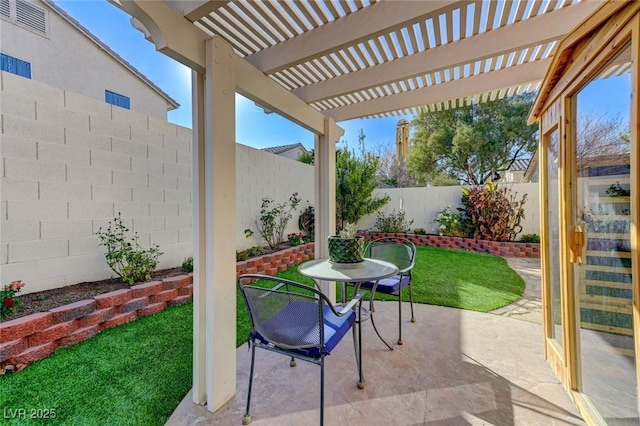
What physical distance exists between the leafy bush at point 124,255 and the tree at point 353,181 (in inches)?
184

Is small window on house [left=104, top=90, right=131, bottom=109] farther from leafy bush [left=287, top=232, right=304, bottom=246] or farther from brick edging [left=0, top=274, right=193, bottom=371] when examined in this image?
brick edging [left=0, top=274, right=193, bottom=371]

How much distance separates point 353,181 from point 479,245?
3.54 meters

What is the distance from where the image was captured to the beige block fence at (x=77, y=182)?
2395 millimetres

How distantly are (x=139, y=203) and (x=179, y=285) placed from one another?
44.4 inches

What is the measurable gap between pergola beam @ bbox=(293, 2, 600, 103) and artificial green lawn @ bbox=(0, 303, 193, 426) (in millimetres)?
Result: 2840

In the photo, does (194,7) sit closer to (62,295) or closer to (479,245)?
(62,295)

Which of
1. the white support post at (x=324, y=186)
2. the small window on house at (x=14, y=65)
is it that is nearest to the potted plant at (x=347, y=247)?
the white support post at (x=324, y=186)

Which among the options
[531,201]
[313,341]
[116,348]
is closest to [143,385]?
[116,348]

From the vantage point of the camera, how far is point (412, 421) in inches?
65.8

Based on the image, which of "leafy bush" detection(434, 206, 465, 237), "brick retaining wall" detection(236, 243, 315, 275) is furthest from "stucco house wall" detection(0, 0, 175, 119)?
"leafy bush" detection(434, 206, 465, 237)

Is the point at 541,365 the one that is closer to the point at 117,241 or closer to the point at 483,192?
the point at 117,241

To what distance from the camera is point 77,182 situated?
279cm

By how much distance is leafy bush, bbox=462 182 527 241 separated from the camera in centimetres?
677

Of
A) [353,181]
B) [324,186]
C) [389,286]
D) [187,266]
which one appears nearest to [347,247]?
[389,286]
